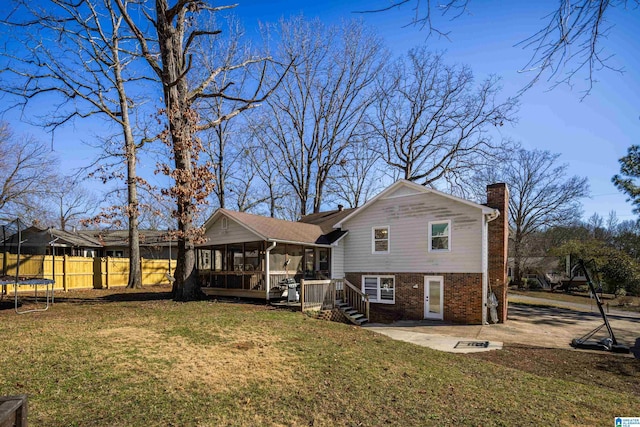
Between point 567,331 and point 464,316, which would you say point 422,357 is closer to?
point 464,316

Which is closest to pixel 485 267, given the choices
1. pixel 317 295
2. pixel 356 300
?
pixel 356 300

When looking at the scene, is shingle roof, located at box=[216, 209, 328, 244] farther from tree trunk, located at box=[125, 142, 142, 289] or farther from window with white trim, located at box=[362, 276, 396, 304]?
tree trunk, located at box=[125, 142, 142, 289]

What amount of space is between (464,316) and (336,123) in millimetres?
19088

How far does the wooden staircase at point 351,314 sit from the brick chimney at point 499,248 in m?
5.63

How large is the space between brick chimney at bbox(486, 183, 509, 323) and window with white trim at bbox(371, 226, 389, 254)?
178 inches

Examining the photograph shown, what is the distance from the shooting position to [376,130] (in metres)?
28.1

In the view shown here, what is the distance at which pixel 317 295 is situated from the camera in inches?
552

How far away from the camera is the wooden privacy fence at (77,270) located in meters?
16.5

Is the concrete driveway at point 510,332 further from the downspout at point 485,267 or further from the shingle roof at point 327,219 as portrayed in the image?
the shingle roof at point 327,219

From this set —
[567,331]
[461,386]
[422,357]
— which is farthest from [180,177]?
[567,331]

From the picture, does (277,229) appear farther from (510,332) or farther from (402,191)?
(510,332)

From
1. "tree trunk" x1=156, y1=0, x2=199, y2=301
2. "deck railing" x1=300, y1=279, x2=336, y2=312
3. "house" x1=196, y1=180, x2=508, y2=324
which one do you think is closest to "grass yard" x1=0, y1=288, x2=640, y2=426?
"deck railing" x1=300, y1=279, x2=336, y2=312

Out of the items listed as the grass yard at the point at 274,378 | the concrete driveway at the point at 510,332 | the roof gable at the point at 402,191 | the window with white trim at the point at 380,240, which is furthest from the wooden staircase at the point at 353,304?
the grass yard at the point at 274,378

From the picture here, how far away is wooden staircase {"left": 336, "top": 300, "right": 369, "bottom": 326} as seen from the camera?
14.2 m
